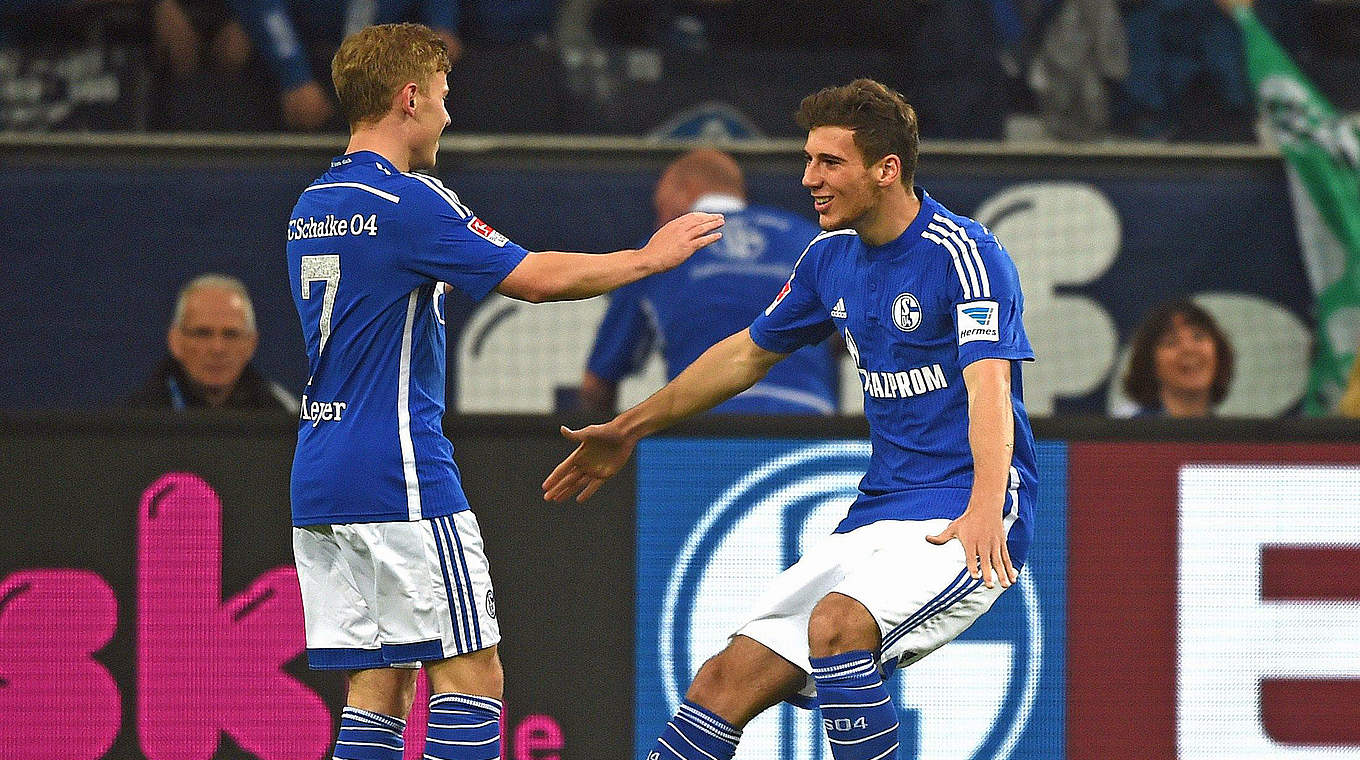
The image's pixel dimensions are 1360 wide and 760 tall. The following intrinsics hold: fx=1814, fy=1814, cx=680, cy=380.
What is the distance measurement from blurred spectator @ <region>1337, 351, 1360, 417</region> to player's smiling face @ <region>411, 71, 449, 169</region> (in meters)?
3.81

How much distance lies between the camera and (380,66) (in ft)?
12.7

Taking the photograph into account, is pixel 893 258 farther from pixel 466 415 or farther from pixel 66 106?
pixel 66 106

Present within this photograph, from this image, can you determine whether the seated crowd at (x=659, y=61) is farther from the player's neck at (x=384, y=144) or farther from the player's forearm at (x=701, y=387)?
the player's neck at (x=384, y=144)

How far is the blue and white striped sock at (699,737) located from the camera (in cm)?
408

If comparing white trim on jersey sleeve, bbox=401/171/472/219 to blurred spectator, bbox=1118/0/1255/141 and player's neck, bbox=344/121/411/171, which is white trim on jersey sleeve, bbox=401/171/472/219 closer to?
player's neck, bbox=344/121/411/171

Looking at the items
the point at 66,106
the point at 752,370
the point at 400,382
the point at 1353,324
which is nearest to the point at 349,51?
the point at 400,382

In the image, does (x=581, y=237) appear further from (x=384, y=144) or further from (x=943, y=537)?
(x=943, y=537)

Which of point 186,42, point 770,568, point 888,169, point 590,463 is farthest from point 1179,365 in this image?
point 186,42

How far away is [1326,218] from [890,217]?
3900 mm

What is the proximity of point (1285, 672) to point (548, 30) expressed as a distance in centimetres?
465

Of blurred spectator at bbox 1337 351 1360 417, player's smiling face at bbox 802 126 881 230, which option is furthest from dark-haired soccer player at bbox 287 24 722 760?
blurred spectator at bbox 1337 351 1360 417

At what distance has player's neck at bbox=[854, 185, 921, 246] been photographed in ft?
13.6

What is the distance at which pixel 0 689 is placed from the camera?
4.82 metres

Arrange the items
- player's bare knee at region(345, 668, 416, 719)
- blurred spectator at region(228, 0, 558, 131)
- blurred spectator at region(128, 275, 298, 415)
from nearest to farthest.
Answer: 1. player's bare knee at region(345, 668, 416, 719)
2. blurred spectator at region(128, 275, 298, 415)
3. blurred spectator at region(228, 0, 558, 131)
